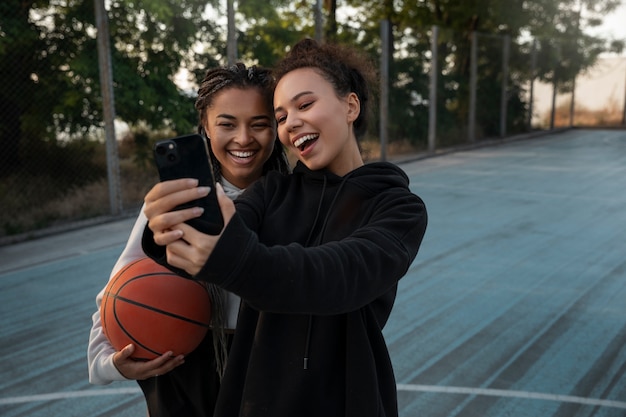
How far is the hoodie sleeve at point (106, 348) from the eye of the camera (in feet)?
5.34

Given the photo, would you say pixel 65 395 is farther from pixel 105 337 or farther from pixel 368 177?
pixel 368 177

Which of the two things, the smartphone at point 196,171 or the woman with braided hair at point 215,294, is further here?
the woman with braided hair at point 215,294

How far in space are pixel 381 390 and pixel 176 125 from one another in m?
7.37

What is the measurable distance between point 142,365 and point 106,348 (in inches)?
7.0

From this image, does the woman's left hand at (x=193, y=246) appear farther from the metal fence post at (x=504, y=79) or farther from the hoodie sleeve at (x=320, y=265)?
the metal fence post at (x=504, y=79)

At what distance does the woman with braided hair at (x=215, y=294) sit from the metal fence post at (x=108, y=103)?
599cm

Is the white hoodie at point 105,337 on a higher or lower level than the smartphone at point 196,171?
lower

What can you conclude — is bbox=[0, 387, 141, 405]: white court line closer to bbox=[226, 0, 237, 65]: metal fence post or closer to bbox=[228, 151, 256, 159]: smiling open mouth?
bbox=[228, 151, 256, 159]: smiling open mouth

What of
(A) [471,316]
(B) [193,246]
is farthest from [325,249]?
(A) [471,316]

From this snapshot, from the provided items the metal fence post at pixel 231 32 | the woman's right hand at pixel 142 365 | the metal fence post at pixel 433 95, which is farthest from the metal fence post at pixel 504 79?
the woman's right hand at pixel 142 365

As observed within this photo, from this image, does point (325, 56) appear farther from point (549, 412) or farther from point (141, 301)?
point (549, 412)

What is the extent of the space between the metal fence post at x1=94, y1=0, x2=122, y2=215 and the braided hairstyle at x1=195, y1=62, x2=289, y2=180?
596 cm

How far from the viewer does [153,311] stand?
1.66 m

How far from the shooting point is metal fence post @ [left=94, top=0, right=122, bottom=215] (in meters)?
7.19
